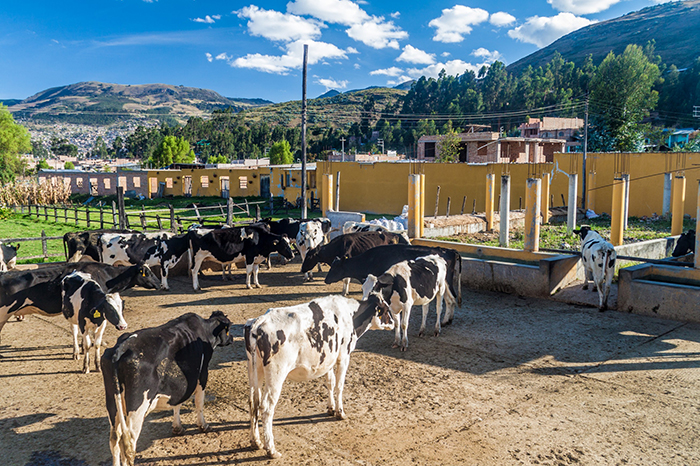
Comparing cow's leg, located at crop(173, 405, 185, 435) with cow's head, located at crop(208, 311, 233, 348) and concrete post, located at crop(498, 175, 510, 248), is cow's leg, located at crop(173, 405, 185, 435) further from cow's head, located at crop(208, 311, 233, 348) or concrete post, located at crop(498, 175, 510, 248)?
concrete post, located at crop(498, 175, 510, 248)

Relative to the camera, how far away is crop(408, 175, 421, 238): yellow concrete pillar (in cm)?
1570

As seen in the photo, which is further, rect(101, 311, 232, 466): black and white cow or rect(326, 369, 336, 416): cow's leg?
rect(326, 369, 336, 416): cow's leg

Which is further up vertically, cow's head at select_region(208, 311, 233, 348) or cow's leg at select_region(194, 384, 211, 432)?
cow's head at select_region(208, 311, 233, 348)

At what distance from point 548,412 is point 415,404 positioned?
1.58 m

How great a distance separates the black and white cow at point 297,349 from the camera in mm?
5242

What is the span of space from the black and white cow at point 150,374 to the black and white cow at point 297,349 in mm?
684

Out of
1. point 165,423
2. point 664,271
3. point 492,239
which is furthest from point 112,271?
point 492,239

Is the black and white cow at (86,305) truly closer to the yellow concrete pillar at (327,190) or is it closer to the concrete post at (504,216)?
the yellow concrete pillar at (327,190)

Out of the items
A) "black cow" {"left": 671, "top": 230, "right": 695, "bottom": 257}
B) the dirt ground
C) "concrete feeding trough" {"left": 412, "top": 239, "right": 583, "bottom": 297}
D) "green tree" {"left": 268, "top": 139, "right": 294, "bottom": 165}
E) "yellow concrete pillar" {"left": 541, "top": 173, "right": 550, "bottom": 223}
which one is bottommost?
the dirt ground

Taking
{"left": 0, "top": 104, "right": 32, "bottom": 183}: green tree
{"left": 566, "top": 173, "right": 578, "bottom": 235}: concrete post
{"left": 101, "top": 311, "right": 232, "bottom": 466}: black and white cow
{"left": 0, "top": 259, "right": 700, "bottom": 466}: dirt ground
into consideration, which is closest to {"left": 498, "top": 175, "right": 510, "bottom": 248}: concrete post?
{"left": 566, "top": 173, "right": 578, "bottom": 235}: concrete post

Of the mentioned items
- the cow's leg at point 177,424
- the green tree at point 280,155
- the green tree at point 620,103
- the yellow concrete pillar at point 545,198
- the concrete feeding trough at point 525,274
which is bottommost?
the cow's leg at point 177,424

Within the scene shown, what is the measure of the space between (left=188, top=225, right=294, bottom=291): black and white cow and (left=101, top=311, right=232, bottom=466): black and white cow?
7.00m

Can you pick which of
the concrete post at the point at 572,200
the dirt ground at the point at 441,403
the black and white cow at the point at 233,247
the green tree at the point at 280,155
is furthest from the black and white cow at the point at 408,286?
the green tree at the point at 280,155

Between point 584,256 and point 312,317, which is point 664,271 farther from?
point 312,317
